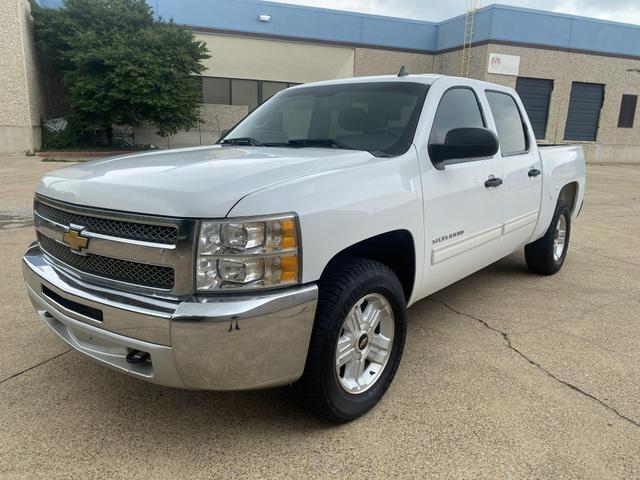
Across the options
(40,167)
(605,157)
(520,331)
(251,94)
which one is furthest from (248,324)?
(605,157)

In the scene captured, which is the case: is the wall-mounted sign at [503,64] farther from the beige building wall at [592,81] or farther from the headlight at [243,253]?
the headlight at [243,253]

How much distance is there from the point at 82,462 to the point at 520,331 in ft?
10.0

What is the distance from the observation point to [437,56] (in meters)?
27.3

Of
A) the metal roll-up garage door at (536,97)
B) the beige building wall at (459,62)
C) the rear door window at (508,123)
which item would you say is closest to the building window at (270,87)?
the beige building wall at (459,62)

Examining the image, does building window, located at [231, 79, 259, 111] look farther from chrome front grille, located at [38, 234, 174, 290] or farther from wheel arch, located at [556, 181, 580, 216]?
chrome front grille, located at [38, 234, 174, 290]

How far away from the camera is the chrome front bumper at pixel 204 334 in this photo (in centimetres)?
199

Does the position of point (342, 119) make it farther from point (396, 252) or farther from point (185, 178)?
point (185, 178)

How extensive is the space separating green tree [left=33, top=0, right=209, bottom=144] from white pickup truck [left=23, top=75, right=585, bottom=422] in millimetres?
17838

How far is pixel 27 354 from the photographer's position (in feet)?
10.5

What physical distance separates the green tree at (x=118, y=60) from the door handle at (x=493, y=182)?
18.1m

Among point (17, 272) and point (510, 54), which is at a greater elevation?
point (510, 54)

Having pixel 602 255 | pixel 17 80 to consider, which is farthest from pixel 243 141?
pixel 17 80

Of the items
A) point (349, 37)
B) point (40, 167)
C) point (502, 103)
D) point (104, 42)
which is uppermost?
point (349, 37)

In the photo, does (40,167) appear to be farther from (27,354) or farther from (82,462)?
(82,462)
